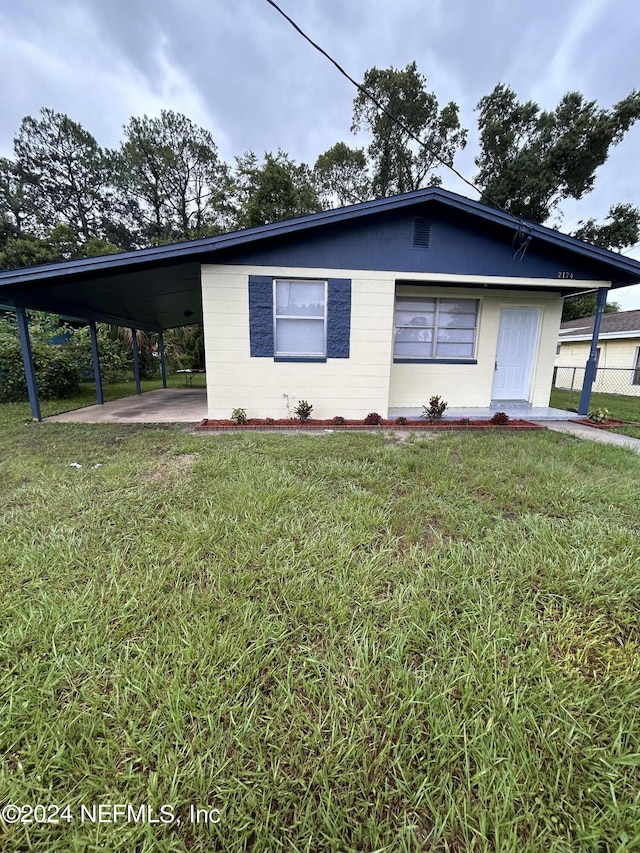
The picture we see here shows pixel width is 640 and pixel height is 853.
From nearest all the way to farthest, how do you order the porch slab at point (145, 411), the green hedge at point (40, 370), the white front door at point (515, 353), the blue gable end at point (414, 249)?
the blue gable end at point (414, 249)
the porch slab at point (145, 411)
the white front door at point (515, 353)
the green hedge at point (40, 370)

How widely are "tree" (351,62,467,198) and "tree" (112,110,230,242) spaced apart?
11.4 m

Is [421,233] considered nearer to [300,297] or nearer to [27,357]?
[300,297]

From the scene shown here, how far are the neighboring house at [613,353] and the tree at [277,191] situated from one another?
1524 cm

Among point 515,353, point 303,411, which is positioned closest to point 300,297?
point 303,411

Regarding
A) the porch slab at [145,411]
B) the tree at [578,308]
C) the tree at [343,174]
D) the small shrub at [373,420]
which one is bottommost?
the porch slab at [145,411]

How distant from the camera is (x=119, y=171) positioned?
26.3m

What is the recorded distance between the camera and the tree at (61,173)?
2566 centimetres

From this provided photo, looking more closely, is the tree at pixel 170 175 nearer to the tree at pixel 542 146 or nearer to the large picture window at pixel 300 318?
the tree at pixel 542 146

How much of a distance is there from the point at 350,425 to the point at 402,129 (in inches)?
840

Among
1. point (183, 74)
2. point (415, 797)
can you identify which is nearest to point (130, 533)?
point (415, 797)

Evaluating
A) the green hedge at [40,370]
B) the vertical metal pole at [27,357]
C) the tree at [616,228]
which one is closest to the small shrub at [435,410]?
the vertical metal pole at [27,357]

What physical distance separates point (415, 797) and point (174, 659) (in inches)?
43.1

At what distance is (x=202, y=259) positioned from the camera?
6.02 metres

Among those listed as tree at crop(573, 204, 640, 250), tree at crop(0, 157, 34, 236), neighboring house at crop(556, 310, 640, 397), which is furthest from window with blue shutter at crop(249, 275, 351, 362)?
tree at crop(0, 157, 34, 236)
